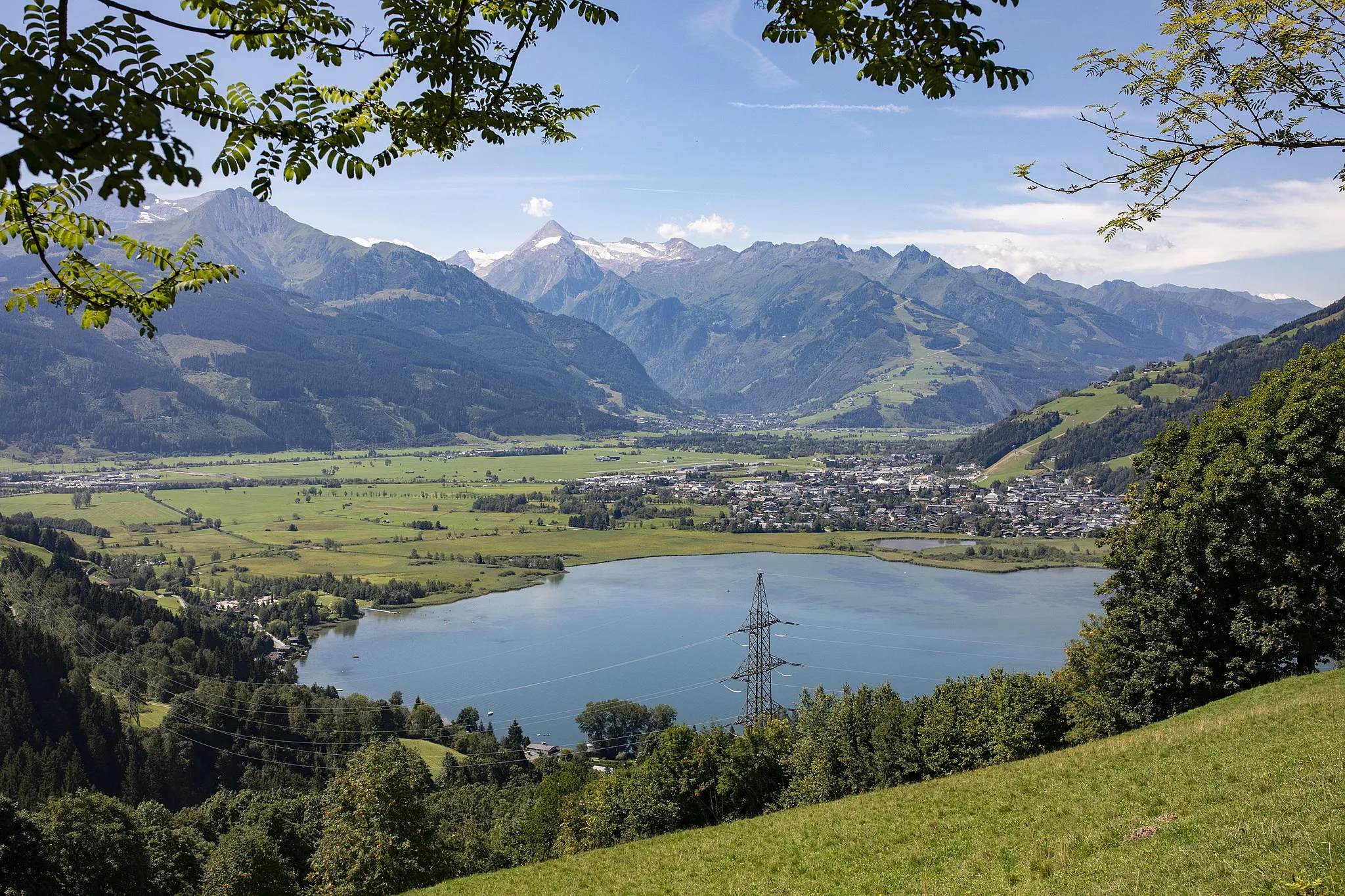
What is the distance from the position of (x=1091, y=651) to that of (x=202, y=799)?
45.6 metres

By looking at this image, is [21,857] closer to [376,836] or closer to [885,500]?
[376,836]

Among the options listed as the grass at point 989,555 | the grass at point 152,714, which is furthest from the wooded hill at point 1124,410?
the grass at point 152,714

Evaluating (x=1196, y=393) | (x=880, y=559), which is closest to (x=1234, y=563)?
(x=880, y=559)

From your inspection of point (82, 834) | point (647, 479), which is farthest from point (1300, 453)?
point (647, 479)

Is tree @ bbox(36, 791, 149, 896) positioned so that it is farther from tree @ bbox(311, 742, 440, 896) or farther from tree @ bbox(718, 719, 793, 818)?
tree @ bbox(718, 719, 793, 818)

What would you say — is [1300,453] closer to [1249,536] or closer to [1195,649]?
[1249,536]

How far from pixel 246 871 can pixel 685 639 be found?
4376 centimetres

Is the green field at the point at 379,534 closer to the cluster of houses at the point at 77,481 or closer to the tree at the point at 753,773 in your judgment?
the cluster of houses at the point at 77,481

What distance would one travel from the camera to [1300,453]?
20.8m

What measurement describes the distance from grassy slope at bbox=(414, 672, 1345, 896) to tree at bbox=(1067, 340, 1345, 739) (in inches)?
114

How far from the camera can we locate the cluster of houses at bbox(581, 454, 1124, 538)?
378ft

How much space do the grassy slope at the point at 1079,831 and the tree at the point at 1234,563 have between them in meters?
2.89

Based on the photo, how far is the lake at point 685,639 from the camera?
52531 mm

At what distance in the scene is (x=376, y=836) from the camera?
2000cm
